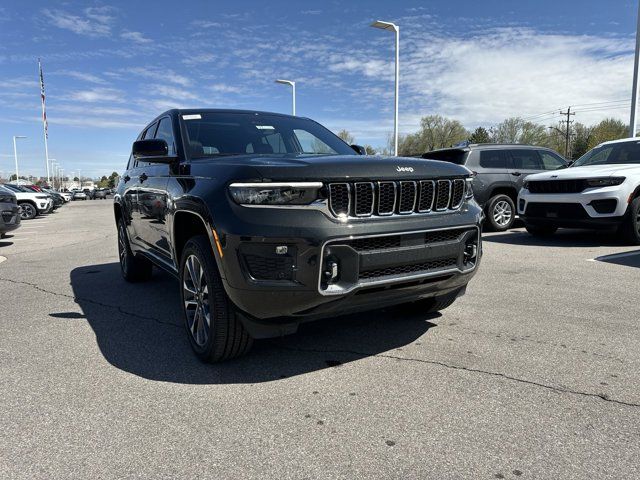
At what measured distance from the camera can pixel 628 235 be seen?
760cm

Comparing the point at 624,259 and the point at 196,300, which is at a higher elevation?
the point at 196,300

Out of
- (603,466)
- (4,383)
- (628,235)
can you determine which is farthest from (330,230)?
(628,235)

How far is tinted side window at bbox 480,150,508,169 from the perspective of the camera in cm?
1009

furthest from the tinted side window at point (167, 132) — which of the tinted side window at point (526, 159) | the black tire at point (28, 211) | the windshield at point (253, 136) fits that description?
the black tire at point (28, 211)

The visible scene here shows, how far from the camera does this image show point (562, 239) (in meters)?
8.88

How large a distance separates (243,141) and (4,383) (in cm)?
243

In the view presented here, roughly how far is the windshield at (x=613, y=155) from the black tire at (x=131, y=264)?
24.6 ft

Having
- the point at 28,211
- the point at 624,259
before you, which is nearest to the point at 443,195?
the point at 624,259

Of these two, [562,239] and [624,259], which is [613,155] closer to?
[562,239]

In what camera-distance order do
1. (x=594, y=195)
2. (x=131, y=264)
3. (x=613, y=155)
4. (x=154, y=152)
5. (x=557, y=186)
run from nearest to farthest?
(x=154, y=152) → (x=131, y=264) → (x=594, y=195) → (x=557, y=186) → (x=613, y=155)

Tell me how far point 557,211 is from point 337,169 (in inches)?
249

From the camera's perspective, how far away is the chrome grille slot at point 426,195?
3.15 metres

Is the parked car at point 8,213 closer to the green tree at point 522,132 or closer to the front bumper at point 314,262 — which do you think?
the front bumper at point 314,262

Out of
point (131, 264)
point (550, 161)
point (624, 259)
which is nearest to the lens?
point (131, 264)
